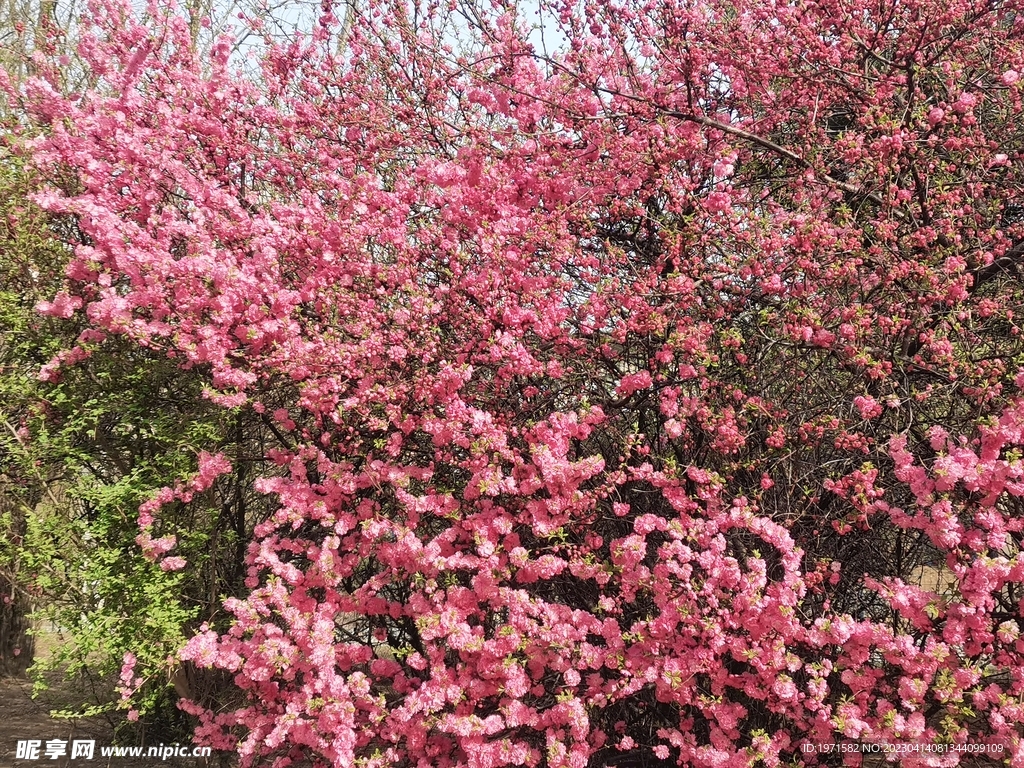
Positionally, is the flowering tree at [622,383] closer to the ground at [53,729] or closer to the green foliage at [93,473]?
the green foliage at [93,473]

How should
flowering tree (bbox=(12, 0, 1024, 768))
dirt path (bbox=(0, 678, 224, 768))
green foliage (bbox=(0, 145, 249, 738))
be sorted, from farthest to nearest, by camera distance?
dirt path (bbox=(0, 678, 224, 768)) → green foliage (bbox=(0, 145, 249, 738)) → flowering tree (bbox=(12, 0, 1024, 768))

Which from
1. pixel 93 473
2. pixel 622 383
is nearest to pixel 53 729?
pixel 93 473

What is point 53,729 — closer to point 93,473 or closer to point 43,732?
point 43,732

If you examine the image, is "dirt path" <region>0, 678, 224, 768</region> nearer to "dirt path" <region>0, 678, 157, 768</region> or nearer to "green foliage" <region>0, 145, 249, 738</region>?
"dirt path" <region>0, 678, 157, 768</region>

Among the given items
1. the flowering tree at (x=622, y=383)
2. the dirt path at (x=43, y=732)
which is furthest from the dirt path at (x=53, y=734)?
the flowering tree at (x=622, y=383)

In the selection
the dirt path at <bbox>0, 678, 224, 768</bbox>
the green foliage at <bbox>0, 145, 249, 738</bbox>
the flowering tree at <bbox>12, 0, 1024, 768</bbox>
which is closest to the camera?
the flowering tree at <bbox>12, 0, 1024, 768</bbox>

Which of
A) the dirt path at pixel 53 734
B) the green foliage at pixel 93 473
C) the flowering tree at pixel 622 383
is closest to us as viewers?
the flowering tree at pixel 622 383

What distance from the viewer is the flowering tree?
351 cm

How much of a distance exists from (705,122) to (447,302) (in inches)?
75.5

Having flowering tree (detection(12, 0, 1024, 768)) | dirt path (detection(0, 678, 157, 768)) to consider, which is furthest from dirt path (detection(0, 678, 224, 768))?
flowering tree (detection(12, 0, 1024, 768))

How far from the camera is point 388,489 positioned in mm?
4449

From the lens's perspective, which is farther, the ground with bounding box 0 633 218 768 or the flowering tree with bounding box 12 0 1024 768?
the ground with bounding box 0 633 218 768

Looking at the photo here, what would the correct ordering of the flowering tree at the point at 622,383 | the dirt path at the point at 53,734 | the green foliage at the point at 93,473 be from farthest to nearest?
the dirt path at the point at 53,734 → the green foliage at the point at 93,473 → the flowering tree at the point at 622,383

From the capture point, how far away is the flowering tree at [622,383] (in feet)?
11.5
